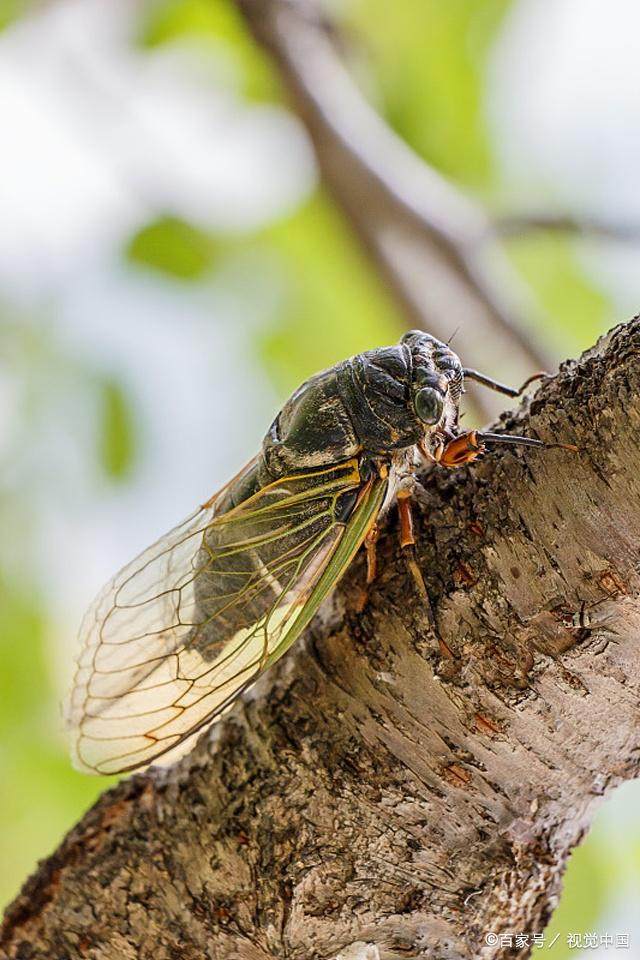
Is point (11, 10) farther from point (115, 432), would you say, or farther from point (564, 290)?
point (564, 290)

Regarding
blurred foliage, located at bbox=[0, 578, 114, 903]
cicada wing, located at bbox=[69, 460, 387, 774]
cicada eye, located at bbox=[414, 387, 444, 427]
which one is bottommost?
cicada wing, located at bbox=[69, 460, 387, 774]

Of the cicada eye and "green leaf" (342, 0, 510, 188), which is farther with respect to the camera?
"green leaf" (342, 0, 510, 188)

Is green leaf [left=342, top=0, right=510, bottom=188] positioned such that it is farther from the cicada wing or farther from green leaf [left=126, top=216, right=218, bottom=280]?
the cicada wing

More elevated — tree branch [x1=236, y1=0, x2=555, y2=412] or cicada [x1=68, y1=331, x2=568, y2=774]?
tree branch [x1=236, y1=0, x2=555, y2=412]

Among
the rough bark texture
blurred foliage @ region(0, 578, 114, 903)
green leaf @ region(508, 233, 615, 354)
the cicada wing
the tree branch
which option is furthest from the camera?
green leaf @ region(508, 233, 615, 354)

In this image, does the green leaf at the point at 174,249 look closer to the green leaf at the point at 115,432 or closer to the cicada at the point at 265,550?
the green leaf at the point at 115,432

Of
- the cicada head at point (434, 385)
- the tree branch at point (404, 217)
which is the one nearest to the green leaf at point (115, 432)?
Answer: the tree branch at point (404, 217)

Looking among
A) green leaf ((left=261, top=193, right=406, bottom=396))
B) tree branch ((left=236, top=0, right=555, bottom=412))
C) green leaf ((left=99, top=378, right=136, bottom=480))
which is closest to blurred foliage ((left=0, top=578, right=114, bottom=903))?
green leaf ((left=99, top=378, right=136, bottom=480))

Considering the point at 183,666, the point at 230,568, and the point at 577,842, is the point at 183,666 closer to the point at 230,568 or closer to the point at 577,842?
the point at 230,568

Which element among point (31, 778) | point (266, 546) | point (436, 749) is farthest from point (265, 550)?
point (31, 778)
